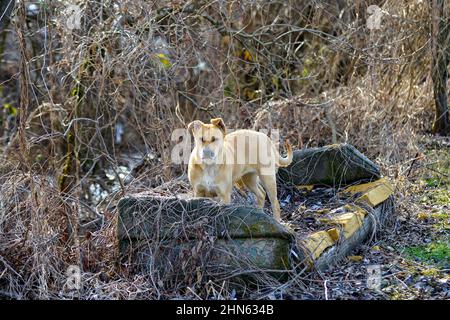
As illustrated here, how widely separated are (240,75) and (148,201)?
641 centimetres

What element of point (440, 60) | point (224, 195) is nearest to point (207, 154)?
point (224, 195)

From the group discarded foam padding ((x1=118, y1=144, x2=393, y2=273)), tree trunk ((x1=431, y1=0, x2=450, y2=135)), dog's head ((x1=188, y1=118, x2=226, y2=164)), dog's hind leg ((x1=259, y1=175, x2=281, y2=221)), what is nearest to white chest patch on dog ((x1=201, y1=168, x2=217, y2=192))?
dog's head ((x1=188, y1=118, x2=226, y2=164))

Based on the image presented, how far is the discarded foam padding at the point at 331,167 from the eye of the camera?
328 inches

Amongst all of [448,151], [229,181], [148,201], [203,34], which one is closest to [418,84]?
[448,151]

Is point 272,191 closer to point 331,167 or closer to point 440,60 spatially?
point 331,167

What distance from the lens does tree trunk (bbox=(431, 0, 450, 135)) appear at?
10.5 m

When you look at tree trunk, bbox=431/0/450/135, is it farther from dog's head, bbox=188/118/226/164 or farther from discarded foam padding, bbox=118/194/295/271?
discarded foam padding, bbox=118/194/295/271

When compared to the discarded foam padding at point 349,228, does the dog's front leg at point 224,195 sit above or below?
above

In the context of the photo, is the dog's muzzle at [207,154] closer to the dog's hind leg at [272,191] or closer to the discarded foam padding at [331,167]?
the dog's hind leg at [272,191]

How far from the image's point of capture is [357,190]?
813cm

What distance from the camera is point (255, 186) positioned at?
7.91 m

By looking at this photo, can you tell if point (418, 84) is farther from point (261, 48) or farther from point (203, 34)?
point (203, 34)

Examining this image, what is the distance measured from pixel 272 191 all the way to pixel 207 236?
1.55 metres

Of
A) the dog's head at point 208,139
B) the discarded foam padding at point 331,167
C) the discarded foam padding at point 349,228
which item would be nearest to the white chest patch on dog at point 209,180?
the dog's head at point 208,139
